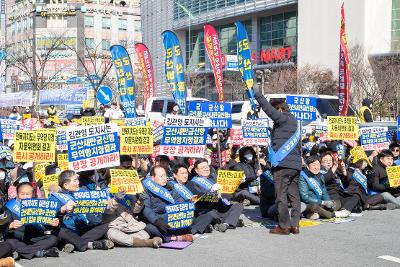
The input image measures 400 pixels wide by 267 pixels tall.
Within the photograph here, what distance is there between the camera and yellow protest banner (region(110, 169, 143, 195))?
334 inches

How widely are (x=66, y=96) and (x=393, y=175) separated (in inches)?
697

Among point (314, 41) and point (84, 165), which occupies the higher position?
point (314, 41)

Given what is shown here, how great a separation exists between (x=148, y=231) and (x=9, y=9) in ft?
314

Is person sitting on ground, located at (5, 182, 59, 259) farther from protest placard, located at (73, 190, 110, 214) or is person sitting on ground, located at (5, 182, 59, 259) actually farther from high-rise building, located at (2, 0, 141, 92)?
high-rise building, located at (2, 0, 141, 92)

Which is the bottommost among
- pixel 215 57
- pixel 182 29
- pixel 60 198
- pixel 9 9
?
pixel 60 198

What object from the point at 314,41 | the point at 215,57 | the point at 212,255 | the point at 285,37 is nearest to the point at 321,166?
the point at 212,255

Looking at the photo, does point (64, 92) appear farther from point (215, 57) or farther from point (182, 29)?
point (182, 29)

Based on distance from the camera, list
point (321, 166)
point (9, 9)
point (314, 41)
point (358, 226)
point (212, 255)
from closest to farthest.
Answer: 1. point (212, 255)
2. point (358, 226)
3. point (321, 166)
4. point (314, 41)
5. point (9, 9)

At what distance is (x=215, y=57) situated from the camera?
21.2 meters

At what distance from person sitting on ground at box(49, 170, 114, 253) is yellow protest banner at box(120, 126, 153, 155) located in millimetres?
2370

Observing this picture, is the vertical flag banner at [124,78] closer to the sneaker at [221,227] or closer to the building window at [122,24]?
the sneaker at [221,227]

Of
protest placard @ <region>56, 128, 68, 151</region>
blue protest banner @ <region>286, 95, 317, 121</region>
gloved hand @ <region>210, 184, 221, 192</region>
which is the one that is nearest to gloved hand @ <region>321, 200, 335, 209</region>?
gloved hand @ <region>210, 184, 221, 192</region>

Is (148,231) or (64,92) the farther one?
(64,92)

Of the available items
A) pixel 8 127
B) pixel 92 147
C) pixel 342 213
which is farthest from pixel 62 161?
pixel 342 213
